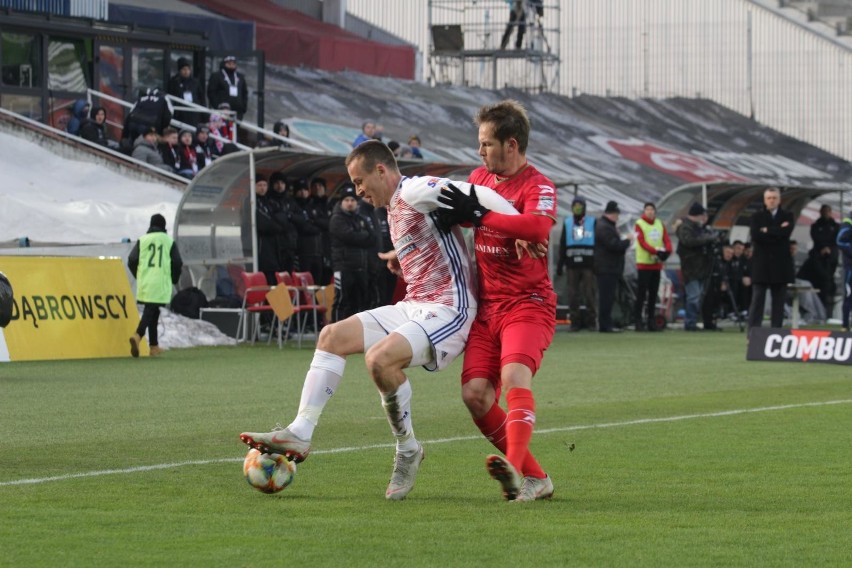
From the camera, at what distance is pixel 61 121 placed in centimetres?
2778

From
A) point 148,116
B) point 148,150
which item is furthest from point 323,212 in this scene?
point 148,116

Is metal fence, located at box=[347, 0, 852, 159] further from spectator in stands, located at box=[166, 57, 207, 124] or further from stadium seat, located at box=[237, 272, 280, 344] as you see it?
stadium seat, located at box=[237, 272, 280, 344]

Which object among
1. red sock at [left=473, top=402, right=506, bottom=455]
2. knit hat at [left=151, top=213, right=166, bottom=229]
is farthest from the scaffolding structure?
red sock at [left=473, top=402, right=506, bottom=455]

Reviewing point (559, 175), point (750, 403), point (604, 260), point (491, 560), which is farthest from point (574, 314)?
point (491, 560)

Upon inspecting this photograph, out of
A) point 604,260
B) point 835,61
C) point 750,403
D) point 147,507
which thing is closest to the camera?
point 147,507

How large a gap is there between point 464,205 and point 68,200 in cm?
1717

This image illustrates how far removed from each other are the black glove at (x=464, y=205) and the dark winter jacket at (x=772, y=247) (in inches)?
544

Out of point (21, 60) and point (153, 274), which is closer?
point (153, 274)

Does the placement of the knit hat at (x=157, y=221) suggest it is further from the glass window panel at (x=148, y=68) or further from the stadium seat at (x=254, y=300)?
the glass window panel at (x=148, y=68)

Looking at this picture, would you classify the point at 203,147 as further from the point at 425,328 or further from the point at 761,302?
the point at 425,328

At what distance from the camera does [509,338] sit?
7.13 meters

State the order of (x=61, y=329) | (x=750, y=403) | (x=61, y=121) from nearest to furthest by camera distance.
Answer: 1. (x=750, y=403)
2. (x=61, y=329)
3. (x=61, y=121)

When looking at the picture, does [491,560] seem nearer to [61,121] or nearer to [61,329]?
[61,329]

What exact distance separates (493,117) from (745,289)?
21.3 metres
